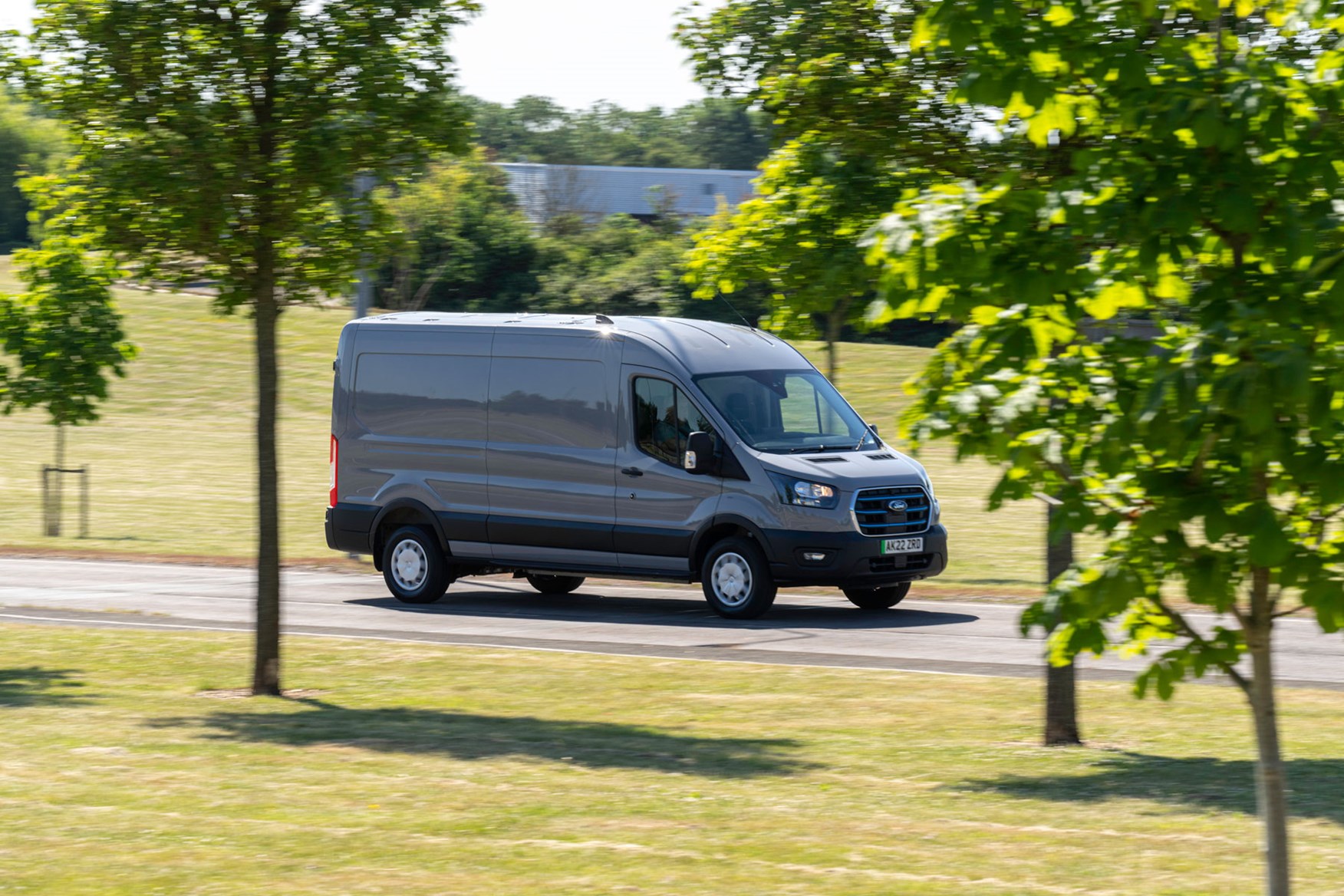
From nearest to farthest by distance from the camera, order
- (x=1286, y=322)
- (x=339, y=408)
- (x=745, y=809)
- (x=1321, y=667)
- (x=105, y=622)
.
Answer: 1. (x=1286, y=322)
2. (x=745, y=809)
3. (x=1321, y=667)
4. (x=105, y=622)
5. (x=339, y=408)

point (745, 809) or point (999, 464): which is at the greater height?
point (999, 464)

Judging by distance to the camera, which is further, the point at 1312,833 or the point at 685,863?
the point at 1312,833

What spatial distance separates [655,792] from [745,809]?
1.76ft

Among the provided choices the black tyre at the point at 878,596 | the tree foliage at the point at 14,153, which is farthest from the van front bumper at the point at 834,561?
the tree foliage at the point at 14,153

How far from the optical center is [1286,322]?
15.3 feet

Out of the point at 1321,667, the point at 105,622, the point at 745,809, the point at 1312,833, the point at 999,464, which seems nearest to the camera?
the point at 999,464

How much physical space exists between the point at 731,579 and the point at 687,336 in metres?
2.35

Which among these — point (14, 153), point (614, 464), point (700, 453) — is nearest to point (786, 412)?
point (700, 453)

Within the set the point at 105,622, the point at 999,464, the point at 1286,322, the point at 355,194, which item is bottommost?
the point at 105,622

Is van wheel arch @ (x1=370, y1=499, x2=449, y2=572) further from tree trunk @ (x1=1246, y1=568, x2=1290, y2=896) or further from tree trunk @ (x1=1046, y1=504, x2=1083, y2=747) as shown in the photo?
tree trunk @ (x1=1246, y1=568, x2=1290, y2=896)

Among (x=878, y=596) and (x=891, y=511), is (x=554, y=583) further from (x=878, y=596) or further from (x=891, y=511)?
(x=891, y=511)

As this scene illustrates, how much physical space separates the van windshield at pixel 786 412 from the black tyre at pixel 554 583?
3.24 m

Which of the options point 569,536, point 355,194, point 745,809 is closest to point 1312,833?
point 745,809

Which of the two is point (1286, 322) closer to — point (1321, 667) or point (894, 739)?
point (894, 739)
